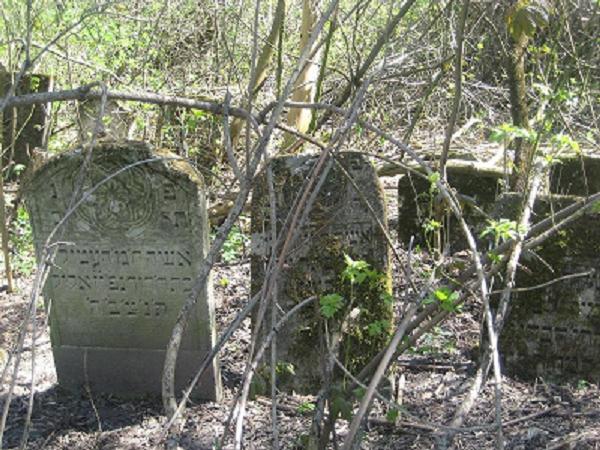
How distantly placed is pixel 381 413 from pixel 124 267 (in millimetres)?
1582

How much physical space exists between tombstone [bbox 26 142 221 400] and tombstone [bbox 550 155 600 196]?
10.5 ft

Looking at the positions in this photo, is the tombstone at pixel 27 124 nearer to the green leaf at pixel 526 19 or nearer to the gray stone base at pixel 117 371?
the gray stone base at pixel 117 371

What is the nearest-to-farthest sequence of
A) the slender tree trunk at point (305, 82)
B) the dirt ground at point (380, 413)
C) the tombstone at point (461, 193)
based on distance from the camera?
the dirt ground at point (380, 413), the tombstone at point (461, 193), the slender tree trunk at point (305, 82)

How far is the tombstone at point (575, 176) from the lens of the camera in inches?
236


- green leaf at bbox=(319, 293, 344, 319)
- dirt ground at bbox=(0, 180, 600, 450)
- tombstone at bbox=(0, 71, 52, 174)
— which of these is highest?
tombstone at bbox=(0, 71, 52, 174)

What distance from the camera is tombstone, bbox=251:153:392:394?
408 centimetres

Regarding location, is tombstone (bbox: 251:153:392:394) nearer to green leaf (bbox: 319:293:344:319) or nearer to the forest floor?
the forest floor

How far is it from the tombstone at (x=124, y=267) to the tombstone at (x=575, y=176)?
3187 millimetres

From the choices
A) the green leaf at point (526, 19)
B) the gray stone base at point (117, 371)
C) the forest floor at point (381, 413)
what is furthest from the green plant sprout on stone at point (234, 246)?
the green leaf at point (526, 19)

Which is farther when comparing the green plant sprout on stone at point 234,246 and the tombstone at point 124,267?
the green plant sprout on stone at point 234,246

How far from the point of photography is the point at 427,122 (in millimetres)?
9711

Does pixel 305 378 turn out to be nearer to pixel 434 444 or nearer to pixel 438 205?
pixel 434 444

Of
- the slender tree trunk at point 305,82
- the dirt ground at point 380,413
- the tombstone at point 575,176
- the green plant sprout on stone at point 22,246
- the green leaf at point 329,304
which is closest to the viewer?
the green leaf at point 329,304

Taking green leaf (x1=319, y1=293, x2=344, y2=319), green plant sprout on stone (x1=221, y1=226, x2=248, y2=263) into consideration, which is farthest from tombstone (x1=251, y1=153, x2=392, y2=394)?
green plant sprout on stone (x1=221, y1=226, x2=248, y2=263)
